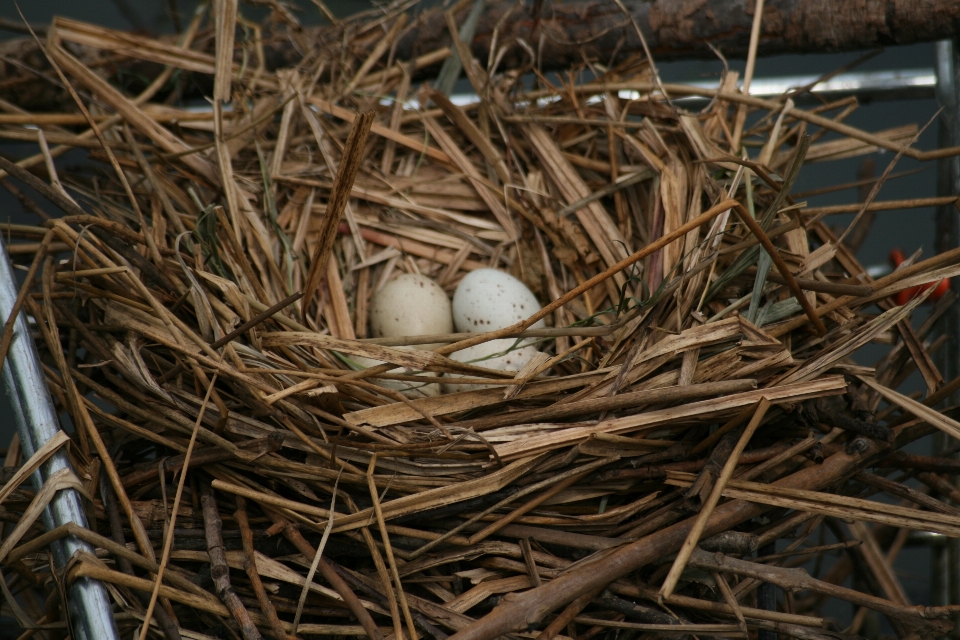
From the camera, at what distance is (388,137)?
1.15 m

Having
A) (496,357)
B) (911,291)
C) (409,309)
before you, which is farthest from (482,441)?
(911,291)

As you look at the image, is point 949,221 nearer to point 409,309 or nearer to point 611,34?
point 611,34

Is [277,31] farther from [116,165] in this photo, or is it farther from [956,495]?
[956,495]

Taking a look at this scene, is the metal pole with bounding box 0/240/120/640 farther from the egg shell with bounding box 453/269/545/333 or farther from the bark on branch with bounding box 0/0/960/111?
the egg shell with bounding box 453/269/545/333

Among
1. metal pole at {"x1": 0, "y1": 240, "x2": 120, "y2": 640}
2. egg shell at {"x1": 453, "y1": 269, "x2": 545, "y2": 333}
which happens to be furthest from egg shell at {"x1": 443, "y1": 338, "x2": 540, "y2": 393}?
metal pole at {"x1": 0, "y1": 240, "x2": 120, "y2": 640}

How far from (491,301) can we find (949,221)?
0.56 meters

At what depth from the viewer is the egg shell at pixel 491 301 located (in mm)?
1037

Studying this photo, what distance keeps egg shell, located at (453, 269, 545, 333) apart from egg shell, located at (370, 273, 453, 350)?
29mm

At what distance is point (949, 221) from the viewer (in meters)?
0.92

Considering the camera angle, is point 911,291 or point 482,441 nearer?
point 482,441

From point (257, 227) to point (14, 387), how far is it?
0.37 metres

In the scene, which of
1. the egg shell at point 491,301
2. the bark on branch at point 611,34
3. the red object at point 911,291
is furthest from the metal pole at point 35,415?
the red object at point 911,291

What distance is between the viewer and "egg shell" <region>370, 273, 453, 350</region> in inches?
41.2

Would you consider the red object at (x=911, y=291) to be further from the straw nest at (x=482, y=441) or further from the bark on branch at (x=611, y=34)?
the bark on branch at (x=611, y=34)
